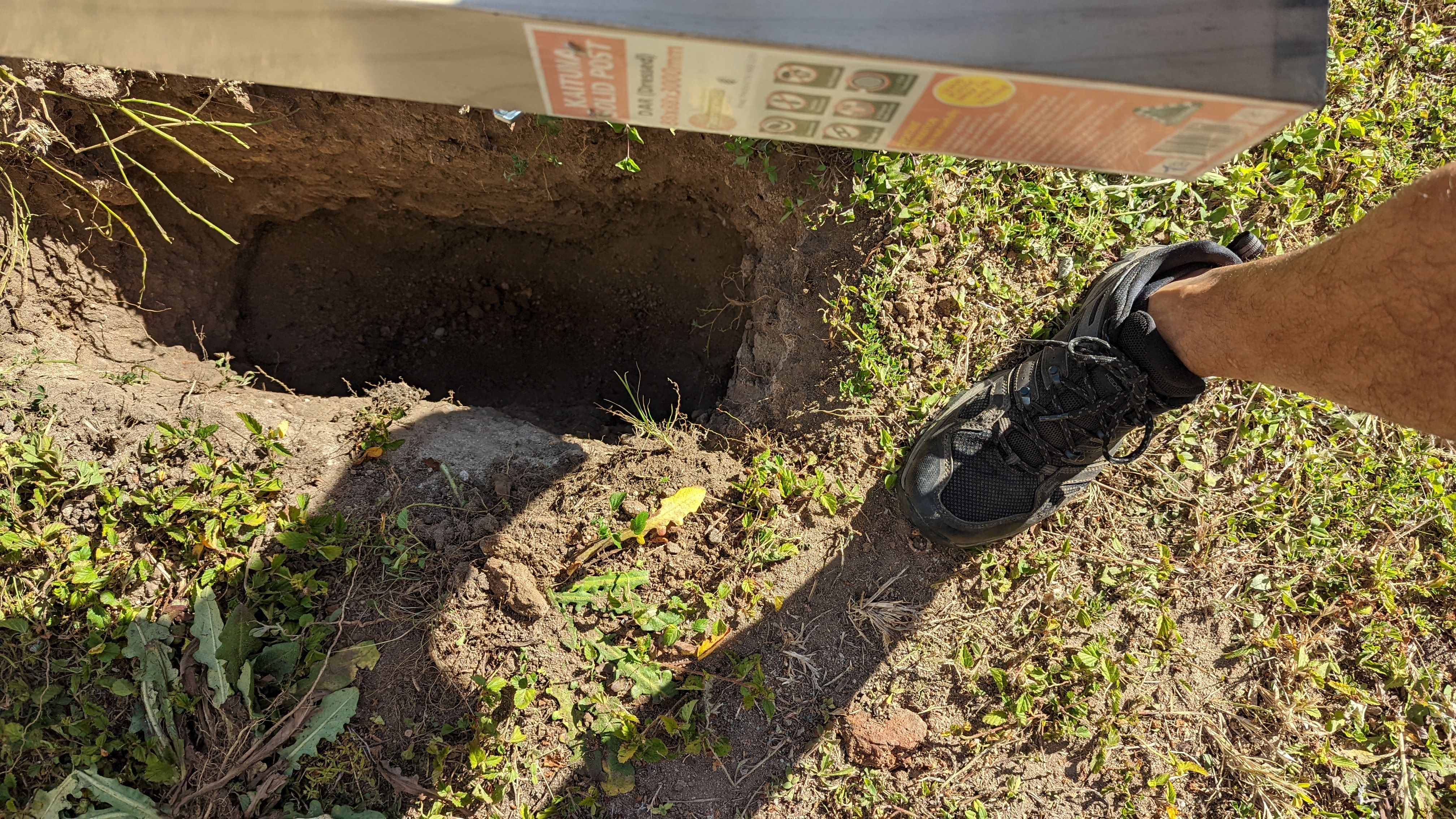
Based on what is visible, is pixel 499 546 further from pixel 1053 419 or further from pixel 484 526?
pixel 1053 419

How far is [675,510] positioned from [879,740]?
83 cm

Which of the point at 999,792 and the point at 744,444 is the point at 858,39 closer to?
the point at 744,444

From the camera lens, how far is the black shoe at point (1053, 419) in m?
1.93

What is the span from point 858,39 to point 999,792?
2.00 meters

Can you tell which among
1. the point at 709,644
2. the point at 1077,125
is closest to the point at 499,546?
the point at 709,644

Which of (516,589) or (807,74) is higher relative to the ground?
(807,74)

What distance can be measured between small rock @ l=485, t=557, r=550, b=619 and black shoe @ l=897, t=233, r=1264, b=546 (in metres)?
1.04

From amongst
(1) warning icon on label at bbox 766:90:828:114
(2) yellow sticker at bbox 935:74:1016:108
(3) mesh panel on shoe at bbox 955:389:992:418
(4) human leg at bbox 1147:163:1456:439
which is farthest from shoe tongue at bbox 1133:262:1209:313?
(1) warning icon on label at bbox 766:90:828:114

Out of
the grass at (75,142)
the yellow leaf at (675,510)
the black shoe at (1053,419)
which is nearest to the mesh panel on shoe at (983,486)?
the black shoe at (1053,419)

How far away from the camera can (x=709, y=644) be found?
205 centimetres

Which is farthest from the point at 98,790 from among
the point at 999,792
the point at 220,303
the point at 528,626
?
the point at 999,792

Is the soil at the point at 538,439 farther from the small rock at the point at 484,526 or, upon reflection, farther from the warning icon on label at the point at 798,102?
the warning icon on label at the point at 798,102

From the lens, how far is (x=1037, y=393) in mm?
2090

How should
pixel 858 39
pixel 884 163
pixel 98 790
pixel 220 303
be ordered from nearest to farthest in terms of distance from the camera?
pixel 858 39
pixel 98 790
pixel 884 163
pixel 220 303
